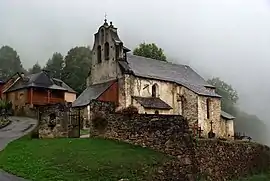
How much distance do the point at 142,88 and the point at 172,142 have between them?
872 inches

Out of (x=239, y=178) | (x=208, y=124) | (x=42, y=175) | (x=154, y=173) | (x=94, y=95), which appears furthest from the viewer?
(x=208, y=124)

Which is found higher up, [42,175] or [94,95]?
[94,95]

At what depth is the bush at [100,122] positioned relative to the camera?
1140 inches

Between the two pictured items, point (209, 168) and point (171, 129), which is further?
point (209, 168)

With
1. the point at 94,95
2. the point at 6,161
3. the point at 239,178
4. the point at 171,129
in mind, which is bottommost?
the point at 239,178

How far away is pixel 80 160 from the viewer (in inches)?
916

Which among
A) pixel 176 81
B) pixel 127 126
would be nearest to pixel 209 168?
pixel 127 126

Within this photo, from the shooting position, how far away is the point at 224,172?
30828 millimetres

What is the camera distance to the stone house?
62.8 meters

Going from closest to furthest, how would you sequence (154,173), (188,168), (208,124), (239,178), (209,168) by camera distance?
(154,173) → (188,168) → (209,168) → (239,178) → (208,124)

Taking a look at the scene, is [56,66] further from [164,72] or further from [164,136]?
[164,136]

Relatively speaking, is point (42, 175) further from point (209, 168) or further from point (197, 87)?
point (197, 87)

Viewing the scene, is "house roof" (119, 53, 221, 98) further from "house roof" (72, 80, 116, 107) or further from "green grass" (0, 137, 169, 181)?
"green grass" (0, 137, 169, 181)

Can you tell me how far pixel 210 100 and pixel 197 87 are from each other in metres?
2.58
